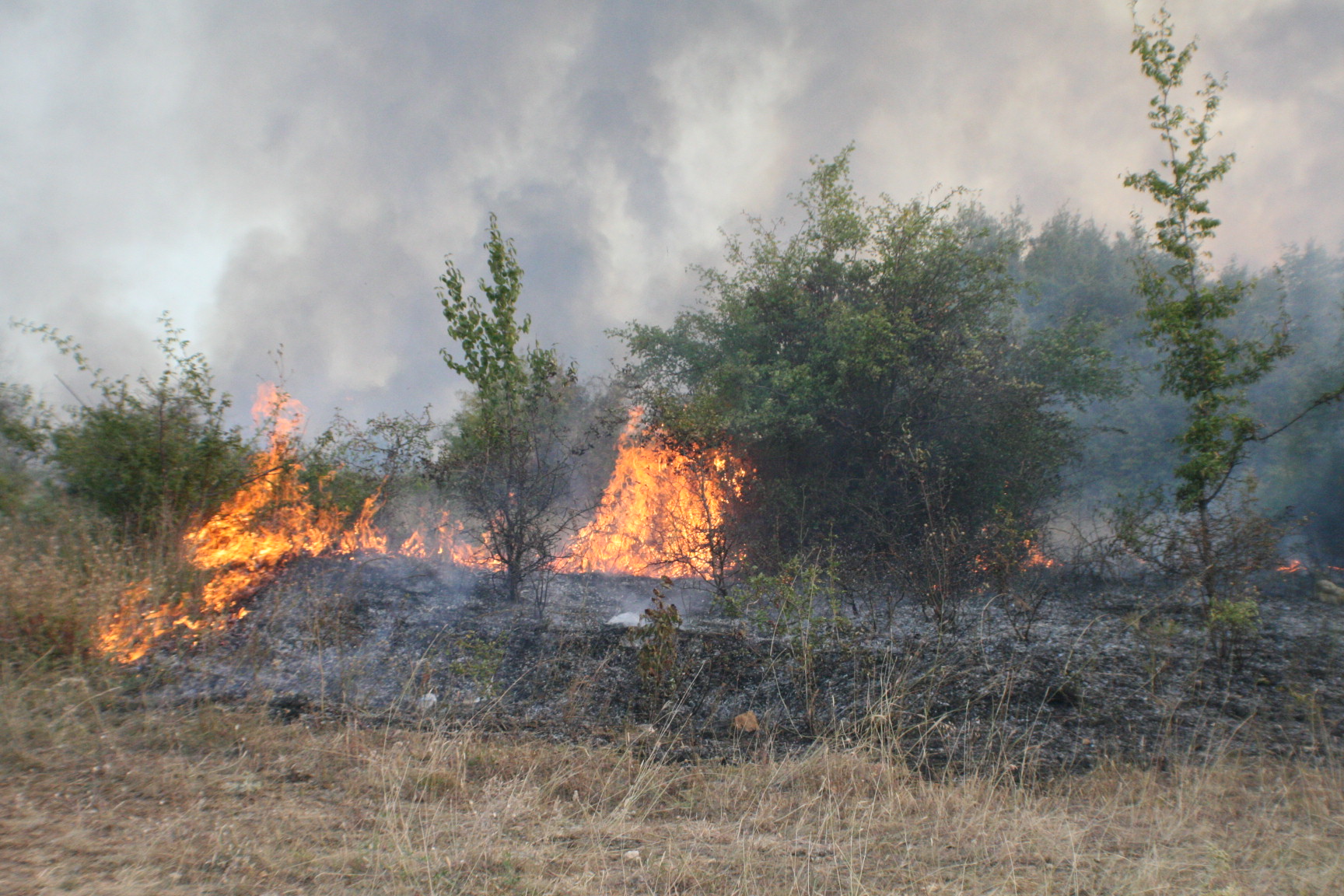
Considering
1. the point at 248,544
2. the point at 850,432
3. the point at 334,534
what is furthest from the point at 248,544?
the point at 850,432

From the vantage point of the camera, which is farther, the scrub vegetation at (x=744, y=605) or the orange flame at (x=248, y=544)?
the orange flame at (x=248, y=544)

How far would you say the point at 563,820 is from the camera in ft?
12.0

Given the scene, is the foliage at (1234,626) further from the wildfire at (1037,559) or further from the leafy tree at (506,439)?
the leafy tree at (506,439)

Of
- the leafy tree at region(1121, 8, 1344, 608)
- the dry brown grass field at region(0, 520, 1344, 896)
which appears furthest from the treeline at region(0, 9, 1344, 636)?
the dry brown grass field at region(0, 520, 1344, 896)

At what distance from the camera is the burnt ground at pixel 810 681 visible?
4852 millimetres

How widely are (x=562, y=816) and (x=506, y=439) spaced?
579 cm

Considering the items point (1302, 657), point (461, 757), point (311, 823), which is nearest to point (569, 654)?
point (461, 757)

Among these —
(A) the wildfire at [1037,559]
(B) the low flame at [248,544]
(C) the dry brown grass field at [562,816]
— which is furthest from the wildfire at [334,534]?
(A) the wildfire at [1037,559]

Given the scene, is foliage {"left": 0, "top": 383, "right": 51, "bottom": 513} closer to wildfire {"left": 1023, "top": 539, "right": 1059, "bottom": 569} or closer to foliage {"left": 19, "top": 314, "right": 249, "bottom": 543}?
foliage {"left": 19, "top": 314, "right": 249, "bottom": 543}

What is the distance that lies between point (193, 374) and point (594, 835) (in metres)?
7.11

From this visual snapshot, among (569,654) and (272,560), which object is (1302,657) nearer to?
(569,654)

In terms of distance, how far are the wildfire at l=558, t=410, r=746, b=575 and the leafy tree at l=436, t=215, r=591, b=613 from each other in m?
0.85

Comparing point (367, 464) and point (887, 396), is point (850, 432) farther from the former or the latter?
point (367, 464)

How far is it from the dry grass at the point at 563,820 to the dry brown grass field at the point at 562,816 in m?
0.01
